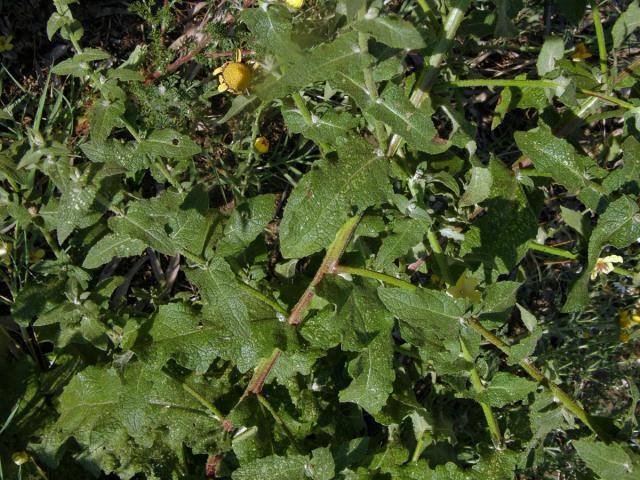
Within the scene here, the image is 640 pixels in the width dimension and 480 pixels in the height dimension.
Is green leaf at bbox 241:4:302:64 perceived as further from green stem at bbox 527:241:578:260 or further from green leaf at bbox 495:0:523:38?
green stem at bbox 527:241:578:260

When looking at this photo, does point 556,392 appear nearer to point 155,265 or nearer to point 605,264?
point 605,264

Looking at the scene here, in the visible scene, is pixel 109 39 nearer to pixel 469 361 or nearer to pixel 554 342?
pixel 469 361

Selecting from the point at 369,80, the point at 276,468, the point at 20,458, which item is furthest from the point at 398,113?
the point at 20,458

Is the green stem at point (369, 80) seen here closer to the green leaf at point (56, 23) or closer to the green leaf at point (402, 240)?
the green leaf at point (402, 240)

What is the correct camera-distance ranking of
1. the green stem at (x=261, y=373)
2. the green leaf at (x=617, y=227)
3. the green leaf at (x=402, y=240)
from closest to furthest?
the green leaf at (x=617, y=227)
the green leaf at (x=402, y=240)
the green stem at (x=261, y=373)

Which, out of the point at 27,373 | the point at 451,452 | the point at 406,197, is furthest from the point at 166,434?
the point at 406,197

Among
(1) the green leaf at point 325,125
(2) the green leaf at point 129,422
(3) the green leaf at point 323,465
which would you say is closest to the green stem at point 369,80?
(1) the green leaf at point 325,125

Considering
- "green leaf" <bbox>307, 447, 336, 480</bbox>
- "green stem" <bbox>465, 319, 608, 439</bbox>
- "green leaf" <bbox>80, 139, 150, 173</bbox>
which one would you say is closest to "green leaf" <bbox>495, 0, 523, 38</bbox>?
"green stem" <bbox>465, 319, 608, 439</bbox>
